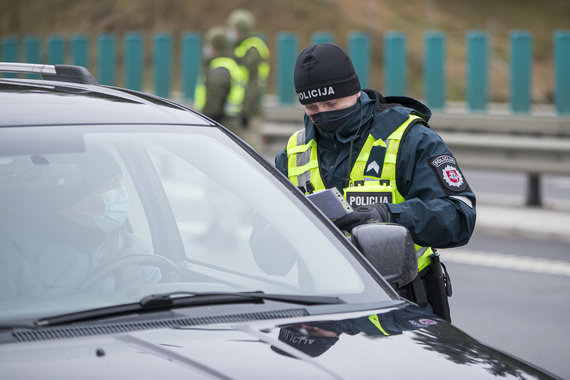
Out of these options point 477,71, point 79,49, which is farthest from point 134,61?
point 477,71

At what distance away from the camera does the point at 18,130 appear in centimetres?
293

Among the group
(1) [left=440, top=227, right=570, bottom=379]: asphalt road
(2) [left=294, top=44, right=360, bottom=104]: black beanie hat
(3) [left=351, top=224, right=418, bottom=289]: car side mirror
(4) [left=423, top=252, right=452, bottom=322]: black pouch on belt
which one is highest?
(2) [left=294, top=44, right=360, bottom=104]: black beanie hat

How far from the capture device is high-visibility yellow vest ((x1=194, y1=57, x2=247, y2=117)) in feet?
35.4

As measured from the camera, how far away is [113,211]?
325 cm

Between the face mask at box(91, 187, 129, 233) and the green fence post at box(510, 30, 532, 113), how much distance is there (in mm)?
8933

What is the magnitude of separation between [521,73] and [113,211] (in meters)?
9.12

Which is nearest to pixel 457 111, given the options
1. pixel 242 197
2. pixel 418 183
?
pixel 418 183

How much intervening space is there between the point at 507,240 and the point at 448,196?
20.9 feet

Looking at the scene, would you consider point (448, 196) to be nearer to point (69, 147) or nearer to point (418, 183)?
point (418, 183)

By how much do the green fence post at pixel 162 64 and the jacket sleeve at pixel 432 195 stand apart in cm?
1193

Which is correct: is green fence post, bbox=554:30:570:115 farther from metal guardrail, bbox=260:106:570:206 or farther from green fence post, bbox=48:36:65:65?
green fence post, bbox=48:36:65:65

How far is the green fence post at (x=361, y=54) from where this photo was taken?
12812 millimetres

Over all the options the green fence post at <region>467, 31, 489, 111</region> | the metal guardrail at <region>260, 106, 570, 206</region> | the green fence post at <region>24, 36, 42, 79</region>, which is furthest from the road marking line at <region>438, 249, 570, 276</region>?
the green fence post at <region>24, 36, 42, 79</region>

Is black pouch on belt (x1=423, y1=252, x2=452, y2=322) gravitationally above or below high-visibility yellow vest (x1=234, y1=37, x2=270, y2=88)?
below
